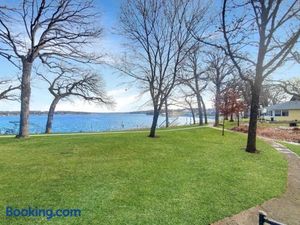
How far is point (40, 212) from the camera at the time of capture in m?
4.96

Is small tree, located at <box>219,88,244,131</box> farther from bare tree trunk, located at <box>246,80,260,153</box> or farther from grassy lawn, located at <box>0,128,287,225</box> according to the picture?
grassy lawn, located at <box>0,128,287,225</box>

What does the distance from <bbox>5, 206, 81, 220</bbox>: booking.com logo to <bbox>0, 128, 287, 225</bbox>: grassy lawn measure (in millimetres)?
116

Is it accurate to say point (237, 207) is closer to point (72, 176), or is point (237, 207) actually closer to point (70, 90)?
point (72, 176)

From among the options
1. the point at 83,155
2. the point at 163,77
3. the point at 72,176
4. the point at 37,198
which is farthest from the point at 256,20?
the point at 37,198

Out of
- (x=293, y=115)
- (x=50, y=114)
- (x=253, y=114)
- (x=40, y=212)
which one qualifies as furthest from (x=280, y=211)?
(x=293, y=115)

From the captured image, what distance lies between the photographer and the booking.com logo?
4.86 meters

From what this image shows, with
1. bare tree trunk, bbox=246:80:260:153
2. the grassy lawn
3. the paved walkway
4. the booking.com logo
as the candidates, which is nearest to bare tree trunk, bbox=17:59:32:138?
the grassy lawn

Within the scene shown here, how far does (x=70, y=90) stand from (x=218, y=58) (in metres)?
19.2

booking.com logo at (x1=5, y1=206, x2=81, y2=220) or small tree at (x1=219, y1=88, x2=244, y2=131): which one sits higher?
small tree at (x1=219, y1=88, x2=244, y2=131)

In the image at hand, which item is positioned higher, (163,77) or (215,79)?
(215,79)

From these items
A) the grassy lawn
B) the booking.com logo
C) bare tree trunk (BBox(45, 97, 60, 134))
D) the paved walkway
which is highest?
bare tree trunk (BBox(45, 97, 60, 134))

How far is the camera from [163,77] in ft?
60.4

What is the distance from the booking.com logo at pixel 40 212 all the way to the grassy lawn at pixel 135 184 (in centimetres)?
12

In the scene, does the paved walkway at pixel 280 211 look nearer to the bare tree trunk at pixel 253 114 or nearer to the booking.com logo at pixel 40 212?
the booking.com logo at pixel 40 212
